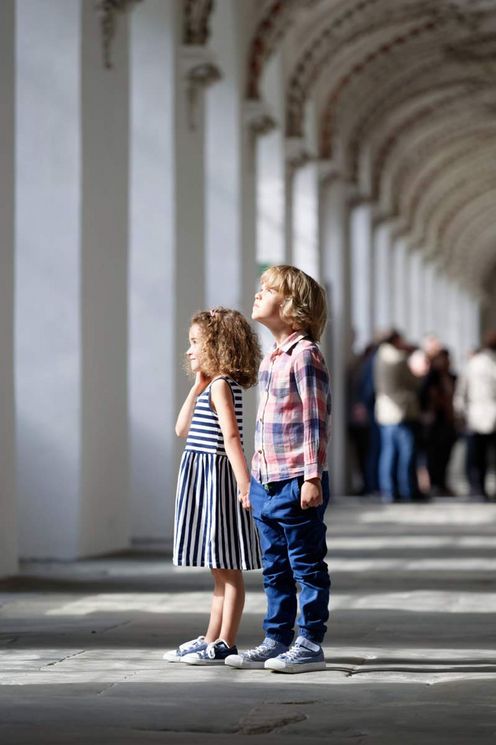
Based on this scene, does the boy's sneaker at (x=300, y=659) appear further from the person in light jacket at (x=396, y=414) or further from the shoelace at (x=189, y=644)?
the person in light jacket at (x=396, y=414)

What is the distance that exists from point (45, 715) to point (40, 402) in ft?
22.0

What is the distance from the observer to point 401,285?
3484cm

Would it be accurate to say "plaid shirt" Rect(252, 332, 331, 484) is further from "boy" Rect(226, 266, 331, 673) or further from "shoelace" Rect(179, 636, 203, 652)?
"shoelace" Rect(179, 636, 203, 652)

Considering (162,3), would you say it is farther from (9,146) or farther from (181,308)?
(9,146)

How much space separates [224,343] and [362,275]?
21.2 m

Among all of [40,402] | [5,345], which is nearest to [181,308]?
[40,402]

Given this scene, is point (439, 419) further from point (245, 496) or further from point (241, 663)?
point (241, 663)

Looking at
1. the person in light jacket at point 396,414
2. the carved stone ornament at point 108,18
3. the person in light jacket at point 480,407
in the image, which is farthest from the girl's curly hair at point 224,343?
the person in light jacket at point 480,407

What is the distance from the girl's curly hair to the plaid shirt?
0.73ft

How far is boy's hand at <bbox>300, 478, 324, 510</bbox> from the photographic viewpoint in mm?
6605

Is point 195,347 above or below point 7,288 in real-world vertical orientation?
below

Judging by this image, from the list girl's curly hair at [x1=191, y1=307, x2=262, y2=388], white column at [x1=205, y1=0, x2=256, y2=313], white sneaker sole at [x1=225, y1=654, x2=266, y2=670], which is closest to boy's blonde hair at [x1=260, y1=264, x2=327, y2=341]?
girl's curly hair at [x1=191, y1=307, x2=262, y2=388]

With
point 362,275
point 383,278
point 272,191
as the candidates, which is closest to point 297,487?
point 272,191

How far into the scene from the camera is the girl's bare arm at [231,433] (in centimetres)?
692
